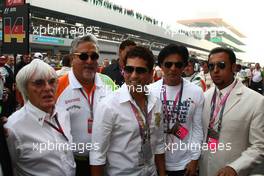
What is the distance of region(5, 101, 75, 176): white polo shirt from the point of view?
92.1 inches

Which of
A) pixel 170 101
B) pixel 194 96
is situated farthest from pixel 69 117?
pixel 194 96

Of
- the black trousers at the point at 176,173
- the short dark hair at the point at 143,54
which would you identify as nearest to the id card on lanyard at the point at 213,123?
the black trousers at the point at 176,173

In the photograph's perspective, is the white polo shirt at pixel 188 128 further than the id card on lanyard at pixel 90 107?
Yes

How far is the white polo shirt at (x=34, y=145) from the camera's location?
2.34 m

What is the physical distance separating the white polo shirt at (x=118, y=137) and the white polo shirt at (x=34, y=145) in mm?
300

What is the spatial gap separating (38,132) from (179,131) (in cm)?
141

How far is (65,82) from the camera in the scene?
3.20 metres

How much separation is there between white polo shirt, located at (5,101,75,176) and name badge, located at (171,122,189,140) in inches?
44.9

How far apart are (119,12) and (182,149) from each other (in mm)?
50728

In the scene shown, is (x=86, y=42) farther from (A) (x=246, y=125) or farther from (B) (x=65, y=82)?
(A) (x=246, y=125)

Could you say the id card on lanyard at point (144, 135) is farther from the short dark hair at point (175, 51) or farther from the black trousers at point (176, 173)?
the short dark hair at point (175, 51)

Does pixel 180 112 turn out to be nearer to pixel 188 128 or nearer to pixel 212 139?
pixel 188 128

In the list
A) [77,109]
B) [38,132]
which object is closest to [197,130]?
[77,109]

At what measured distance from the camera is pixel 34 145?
239 centimetres
